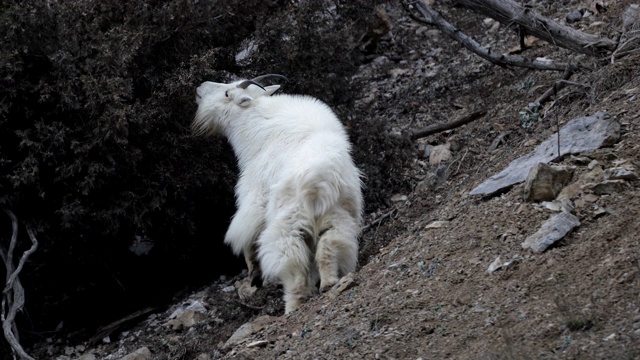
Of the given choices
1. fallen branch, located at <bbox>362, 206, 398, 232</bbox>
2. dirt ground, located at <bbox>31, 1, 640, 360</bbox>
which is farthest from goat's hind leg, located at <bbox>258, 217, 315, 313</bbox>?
fallen branch, located at <bbox>362, 206, 398, 232</bbox>

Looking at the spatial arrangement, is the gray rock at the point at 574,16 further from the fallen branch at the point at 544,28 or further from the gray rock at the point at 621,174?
the gray rock at the point at 621,174

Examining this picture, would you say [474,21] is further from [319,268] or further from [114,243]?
[319,268]

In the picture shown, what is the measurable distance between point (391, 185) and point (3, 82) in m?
3.87

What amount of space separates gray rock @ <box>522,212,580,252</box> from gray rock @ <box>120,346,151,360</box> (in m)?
3.70

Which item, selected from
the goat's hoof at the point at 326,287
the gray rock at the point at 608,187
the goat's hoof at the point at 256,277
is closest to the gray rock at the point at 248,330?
the goat's hoof at the point at 326,287

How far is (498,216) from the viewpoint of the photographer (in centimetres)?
555

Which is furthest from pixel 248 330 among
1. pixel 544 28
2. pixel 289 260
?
pixel 544 28

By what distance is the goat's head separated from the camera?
7848 millimetres

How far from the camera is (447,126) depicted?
9.66 metres

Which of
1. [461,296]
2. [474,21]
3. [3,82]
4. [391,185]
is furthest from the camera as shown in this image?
[474,21]

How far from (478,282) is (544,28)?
4288 mm

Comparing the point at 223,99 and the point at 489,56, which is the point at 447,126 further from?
the point at 223,99

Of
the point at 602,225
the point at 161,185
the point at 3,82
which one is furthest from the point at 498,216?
the point at 3,82

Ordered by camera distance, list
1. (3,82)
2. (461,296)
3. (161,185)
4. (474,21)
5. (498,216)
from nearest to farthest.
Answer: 1. (461,296)
2. (498,216)
3. (3,82)
4. (161,185)
5. (474,21)
